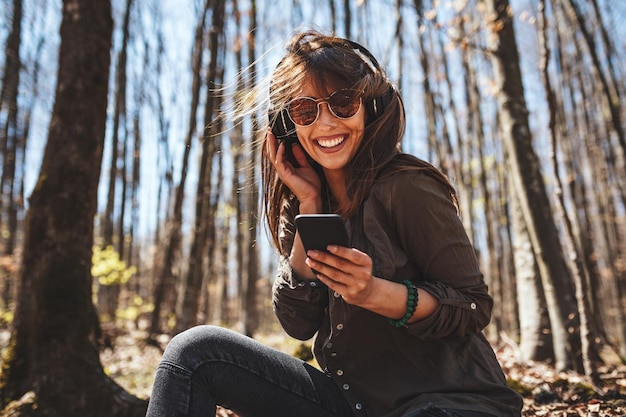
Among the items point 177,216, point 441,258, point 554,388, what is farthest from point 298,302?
point 177,216

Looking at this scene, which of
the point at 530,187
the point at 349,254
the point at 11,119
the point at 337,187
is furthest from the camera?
the point at 11,119

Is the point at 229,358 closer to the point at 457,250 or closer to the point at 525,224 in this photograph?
the point at 457,250

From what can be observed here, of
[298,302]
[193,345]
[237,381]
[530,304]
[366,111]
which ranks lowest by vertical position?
[530,304]

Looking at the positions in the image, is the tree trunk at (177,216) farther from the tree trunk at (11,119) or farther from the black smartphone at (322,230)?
the black smartphone at (322,230)

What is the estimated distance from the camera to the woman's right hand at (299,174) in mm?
1804

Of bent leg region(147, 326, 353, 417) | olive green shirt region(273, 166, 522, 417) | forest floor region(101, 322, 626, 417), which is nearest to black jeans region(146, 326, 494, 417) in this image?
bent leg region(147, 326, 353, 417)

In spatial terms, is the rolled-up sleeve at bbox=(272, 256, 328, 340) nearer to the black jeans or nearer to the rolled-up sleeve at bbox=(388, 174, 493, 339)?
the black jeans

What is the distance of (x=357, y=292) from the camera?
129 cm

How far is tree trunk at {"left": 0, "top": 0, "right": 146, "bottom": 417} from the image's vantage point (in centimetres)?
265

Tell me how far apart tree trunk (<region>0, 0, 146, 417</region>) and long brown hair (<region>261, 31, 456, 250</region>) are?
188 cm

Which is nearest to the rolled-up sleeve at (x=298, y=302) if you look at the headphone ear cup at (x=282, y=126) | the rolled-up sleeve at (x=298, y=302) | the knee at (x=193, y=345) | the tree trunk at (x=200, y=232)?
the rolled-up sleeve at (x=298, y=302)

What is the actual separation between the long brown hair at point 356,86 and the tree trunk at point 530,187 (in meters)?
2.82

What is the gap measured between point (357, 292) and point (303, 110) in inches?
29.1

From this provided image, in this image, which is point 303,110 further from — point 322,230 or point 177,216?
point 177,216
